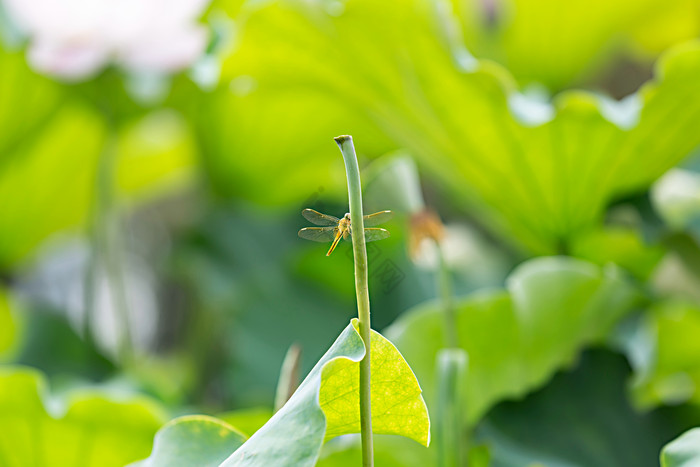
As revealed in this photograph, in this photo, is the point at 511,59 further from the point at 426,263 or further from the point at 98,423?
the point at 98,423

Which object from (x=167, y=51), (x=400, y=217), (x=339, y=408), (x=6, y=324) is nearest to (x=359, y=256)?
(x=339, y=408)

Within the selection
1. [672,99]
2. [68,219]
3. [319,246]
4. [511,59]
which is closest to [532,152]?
[672,99]

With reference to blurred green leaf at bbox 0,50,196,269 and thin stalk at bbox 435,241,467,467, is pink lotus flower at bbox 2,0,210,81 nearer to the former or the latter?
blurred green leaf at bbox 0,50,196,269

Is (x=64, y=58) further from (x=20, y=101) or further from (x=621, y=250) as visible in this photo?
(x=621, y=250)

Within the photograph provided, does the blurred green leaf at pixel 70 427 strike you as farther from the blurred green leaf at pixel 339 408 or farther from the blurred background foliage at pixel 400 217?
the blurred green leaf at pixel 339 408

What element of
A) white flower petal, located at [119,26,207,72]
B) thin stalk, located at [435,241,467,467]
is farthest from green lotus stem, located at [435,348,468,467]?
white flower petal, located at [119,26,207,72]

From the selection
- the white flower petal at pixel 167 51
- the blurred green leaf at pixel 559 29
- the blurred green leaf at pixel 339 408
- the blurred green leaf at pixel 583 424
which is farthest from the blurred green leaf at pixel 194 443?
the blurred green leaf at pixel 559 29
